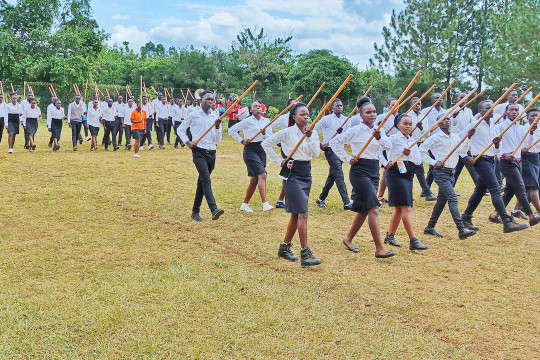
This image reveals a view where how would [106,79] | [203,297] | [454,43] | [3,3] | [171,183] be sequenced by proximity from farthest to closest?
[106,79] → [3,3] → [454,43] → [171,183] → [203,297]

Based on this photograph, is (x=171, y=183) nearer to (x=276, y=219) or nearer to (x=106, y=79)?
(x=276, y=219)

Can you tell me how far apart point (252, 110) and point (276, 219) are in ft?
6.39

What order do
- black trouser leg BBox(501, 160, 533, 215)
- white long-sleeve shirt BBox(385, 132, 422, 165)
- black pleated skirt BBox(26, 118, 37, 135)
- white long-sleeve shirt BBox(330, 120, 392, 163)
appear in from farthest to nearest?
black pleated skirt BBox(26, 118, 37, 135), black trouser leg BBox(501, 160, 533, 215), white long-sleeve shirt BBox(385, 132, 422, 165), white long-sleeve shirt BBox(330, 120, 392, 163)

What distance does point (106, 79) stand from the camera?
46.1 metres

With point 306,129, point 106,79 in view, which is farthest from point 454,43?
point 106,79

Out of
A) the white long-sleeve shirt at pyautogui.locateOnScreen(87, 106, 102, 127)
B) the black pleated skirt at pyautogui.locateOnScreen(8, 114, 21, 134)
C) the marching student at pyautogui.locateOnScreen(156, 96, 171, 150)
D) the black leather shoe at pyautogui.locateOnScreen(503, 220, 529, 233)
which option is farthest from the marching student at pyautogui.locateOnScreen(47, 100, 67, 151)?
the black leather shoe at pyautogui.locateOnScreen(503, 220, 529, 233)

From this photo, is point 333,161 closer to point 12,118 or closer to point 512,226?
point 512,226

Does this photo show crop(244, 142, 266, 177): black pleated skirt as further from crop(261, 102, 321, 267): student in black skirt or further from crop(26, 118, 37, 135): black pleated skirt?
crop(26, 118, 37, 135): black pleated skirt

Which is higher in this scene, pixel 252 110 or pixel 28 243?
pixel 252 110

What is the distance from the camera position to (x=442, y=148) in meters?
7.89

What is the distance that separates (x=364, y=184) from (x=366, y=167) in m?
0.24

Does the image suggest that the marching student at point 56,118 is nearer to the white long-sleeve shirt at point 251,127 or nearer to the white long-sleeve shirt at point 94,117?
the white long-sleeve shirt at point 94,117

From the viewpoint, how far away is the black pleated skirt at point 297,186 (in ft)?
20.8

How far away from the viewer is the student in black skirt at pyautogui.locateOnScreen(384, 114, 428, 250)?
7137 millimetres
